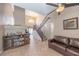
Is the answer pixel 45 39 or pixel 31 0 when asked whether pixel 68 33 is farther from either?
pixel 31 0

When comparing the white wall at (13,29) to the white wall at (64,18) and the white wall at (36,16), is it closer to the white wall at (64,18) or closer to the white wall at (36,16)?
the white wall at (36,16)

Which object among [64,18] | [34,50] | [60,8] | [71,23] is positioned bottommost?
[34,50]

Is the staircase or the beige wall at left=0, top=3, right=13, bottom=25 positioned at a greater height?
the beige wall at left=0, top=3, right=13, bottom=25

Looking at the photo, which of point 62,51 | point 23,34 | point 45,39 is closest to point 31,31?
point 23,34

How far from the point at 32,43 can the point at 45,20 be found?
563 mm

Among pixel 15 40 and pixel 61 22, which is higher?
pixel 61 22

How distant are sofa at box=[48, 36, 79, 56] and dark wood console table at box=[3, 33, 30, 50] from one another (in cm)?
52

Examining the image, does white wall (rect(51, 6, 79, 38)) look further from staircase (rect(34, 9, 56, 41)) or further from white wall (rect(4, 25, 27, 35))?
white wall (rect(4, 25, 27, 35))

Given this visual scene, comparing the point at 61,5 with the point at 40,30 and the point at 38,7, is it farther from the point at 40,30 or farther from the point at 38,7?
the point at 40,30

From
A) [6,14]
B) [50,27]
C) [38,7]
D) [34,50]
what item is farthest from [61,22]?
[6,14]

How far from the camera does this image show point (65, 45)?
2545mm

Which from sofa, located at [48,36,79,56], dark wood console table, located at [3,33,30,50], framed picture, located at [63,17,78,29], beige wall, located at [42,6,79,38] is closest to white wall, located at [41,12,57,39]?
beige wall, located at [42,6,79,38]

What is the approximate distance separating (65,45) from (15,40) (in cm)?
105

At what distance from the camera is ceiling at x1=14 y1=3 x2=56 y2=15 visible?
8.10ft
